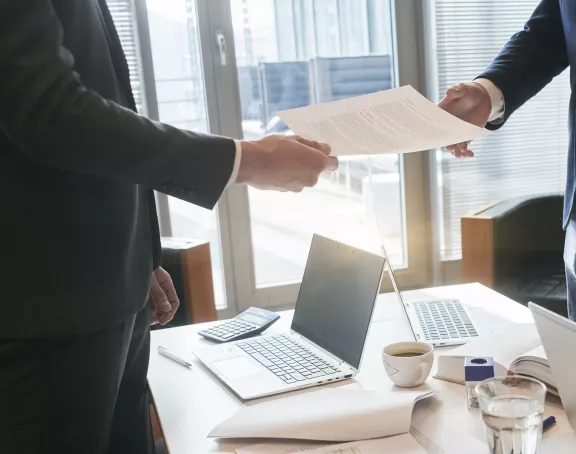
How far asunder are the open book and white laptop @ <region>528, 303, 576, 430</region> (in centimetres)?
7

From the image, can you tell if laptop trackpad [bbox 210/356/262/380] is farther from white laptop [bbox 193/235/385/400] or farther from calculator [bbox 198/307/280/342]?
calculator [bbox 198/307/280/342]

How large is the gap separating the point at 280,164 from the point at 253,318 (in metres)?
0.68

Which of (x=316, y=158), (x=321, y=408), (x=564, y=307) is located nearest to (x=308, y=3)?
(x=564, y=307)

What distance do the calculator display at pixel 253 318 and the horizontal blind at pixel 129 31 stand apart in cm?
138

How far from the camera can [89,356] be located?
3.01 ft

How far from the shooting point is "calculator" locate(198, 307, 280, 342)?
1454 mm

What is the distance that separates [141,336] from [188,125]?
6.10ft

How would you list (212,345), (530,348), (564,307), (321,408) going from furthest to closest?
(564,307), (212,345), (530,348), (321,408)

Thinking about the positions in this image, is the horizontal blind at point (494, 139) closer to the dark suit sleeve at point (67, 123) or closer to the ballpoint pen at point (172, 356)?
Result: the ballpoint pen at point (172, 356)

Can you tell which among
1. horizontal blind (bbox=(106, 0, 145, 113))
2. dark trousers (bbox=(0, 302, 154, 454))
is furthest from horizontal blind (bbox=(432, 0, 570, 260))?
dark trousers (bbox=(0, 302, 154, 454))

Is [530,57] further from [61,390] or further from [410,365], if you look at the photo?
[61,390]

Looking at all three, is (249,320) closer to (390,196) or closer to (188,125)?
(188,125)

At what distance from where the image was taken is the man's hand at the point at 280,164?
937 mm

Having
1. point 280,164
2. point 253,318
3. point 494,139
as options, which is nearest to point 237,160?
point 280,164
